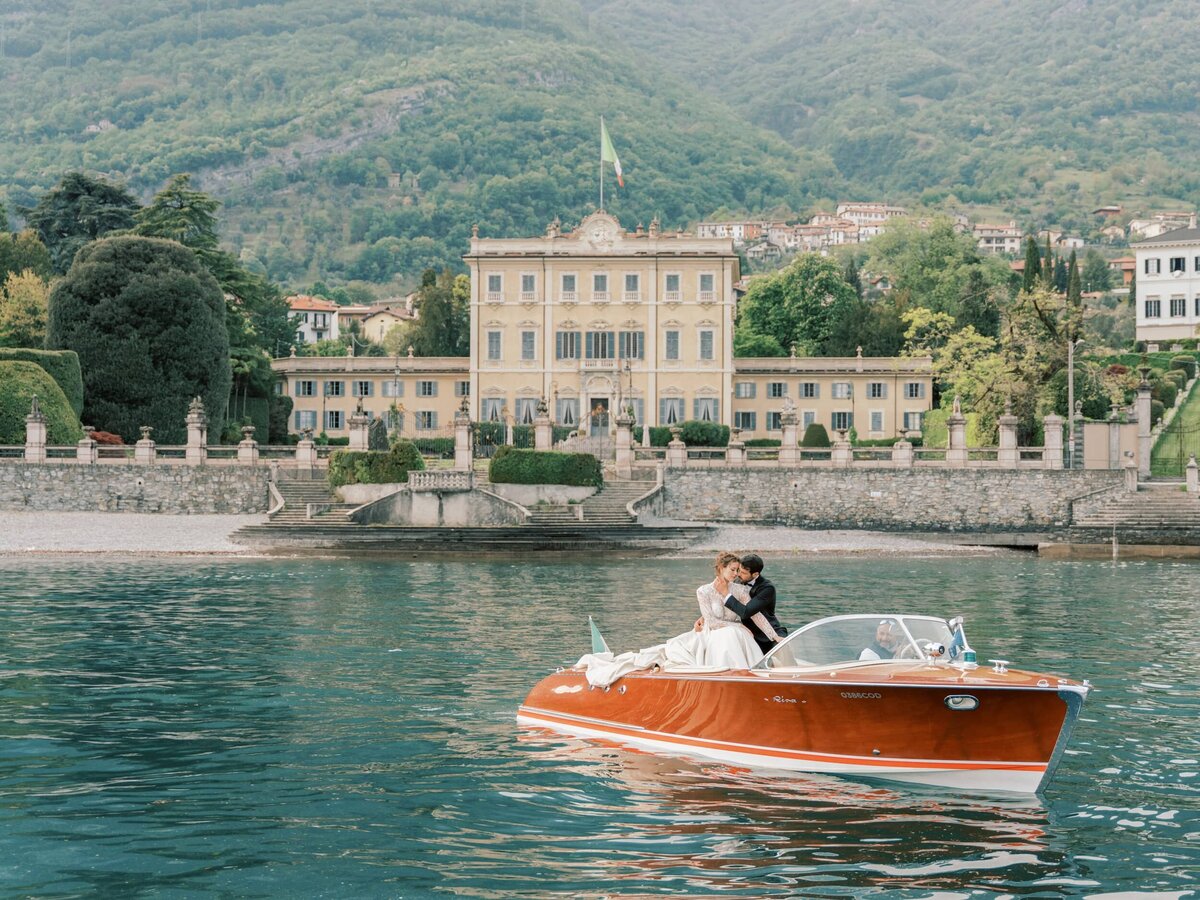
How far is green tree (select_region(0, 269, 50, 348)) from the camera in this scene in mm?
63188

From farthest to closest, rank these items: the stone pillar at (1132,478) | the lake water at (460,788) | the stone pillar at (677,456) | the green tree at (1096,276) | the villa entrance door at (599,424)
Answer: the green tree at (1096,276) → the villa entrance door at (599,424) → the stone pillar at (677,456) → the stone pillar at (1132,478) → the lake water at (460,788)

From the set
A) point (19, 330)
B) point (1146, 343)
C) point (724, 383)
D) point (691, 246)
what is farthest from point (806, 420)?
point (19, 330)

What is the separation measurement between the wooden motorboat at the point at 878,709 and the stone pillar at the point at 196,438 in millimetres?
39870

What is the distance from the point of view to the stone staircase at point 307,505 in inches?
1818

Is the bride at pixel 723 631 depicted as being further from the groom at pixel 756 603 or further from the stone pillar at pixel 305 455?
the stone pillar at pixel 305 455

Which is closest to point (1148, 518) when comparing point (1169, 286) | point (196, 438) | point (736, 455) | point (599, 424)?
point (736, 455)

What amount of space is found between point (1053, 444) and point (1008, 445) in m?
1.53

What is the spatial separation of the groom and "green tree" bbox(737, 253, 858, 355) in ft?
254

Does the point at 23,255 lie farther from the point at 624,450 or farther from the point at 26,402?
the point at 624,450

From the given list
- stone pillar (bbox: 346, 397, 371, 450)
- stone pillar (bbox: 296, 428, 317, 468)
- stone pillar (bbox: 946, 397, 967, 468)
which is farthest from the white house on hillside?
stone pillar (bbox: 296, 428, 317, 468)

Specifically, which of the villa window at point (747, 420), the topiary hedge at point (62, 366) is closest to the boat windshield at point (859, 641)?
the topiary hedge at point (62, 366)

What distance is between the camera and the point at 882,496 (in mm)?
51344

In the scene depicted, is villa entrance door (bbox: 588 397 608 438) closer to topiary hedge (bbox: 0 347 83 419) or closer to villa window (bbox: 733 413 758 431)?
villa window (bbox: 733 413 758 431)

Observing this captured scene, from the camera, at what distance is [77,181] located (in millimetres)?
77062
